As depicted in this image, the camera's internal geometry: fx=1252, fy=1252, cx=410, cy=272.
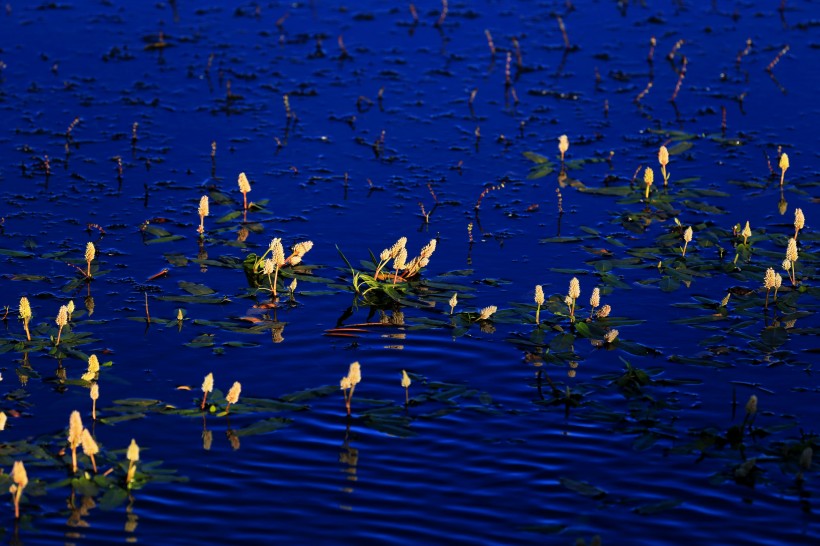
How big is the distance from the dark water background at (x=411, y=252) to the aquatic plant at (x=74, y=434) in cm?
13

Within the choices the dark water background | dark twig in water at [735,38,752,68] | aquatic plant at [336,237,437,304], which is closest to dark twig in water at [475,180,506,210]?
the dark water background

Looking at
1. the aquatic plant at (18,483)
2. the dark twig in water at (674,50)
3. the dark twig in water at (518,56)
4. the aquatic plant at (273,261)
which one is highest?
the dark twig in water at (674,50)

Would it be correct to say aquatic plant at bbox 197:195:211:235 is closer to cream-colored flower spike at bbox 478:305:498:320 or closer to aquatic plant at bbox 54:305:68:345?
aquatic plant at bbox 54:305:68:345

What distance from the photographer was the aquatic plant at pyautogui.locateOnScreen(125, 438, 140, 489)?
5.67m

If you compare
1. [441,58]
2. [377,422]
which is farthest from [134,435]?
[441,58]

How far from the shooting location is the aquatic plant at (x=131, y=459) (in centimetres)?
567

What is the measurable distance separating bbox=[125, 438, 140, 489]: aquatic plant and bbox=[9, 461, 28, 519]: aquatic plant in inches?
17.9

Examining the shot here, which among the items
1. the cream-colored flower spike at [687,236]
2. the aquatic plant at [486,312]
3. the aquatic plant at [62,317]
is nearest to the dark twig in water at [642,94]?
the cream-colored flower spike at [687,236]

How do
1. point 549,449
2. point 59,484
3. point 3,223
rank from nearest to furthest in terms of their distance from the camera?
1. point 59,484
2. point 549,449
3. point 3,223

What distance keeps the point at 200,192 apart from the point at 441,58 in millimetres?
3716

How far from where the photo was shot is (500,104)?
11508mm

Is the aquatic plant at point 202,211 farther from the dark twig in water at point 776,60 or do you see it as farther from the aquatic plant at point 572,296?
the dark twig in water at point 776,60

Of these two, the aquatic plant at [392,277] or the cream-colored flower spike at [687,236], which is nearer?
the aquatic plant at [392,277]

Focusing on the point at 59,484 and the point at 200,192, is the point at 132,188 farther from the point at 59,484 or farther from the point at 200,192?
the point at 59,484
